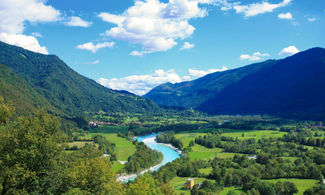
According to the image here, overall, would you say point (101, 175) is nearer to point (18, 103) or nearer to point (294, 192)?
point (294, 192)

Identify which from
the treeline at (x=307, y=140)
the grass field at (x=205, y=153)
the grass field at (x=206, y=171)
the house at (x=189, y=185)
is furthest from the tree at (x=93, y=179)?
the treeline at (x=307, y=140)

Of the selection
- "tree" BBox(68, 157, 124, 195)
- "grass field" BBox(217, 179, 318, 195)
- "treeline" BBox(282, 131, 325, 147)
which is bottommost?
"grass field" BBox(217, 179, 318, 195)

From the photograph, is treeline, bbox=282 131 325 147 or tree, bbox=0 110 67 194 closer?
tree, bbox=0 110 67 194

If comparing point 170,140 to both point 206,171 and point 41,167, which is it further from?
point 41,167

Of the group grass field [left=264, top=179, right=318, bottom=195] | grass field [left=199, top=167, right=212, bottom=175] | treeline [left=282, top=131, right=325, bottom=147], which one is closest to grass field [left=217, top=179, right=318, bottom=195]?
grass field [left=264, top=179, right=318, bottom=195]

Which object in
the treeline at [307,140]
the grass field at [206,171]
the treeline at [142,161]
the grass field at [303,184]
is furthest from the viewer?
the treeline at [307,140]

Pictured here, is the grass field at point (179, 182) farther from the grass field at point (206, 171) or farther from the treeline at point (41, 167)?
the treeline at point (41, 167)

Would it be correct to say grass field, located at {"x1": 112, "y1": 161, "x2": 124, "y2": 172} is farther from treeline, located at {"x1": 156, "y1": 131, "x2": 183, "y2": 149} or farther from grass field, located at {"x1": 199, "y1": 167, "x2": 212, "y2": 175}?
treeline, located at {"x1": 156, "y1": 131, "x2": 183, "y2": 149}

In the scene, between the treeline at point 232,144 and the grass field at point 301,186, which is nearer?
the grass field at point 301,186

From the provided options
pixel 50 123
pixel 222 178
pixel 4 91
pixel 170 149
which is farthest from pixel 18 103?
pixel 50 123

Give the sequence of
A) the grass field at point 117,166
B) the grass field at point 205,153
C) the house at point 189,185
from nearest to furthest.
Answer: the house at point 189,185, the grass field at point 117,166, the grass field at point 205,153

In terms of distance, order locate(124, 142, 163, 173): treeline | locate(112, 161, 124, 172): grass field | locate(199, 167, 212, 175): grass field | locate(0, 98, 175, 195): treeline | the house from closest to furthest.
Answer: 1. locate(0, 98, 175, 195): treeline
2. the house
3. locate(199, 167, 212, 175): grass field
4. locate(124, 142, 163, 173): treeline
5. locate(112, 161, 124, 172): grass field
